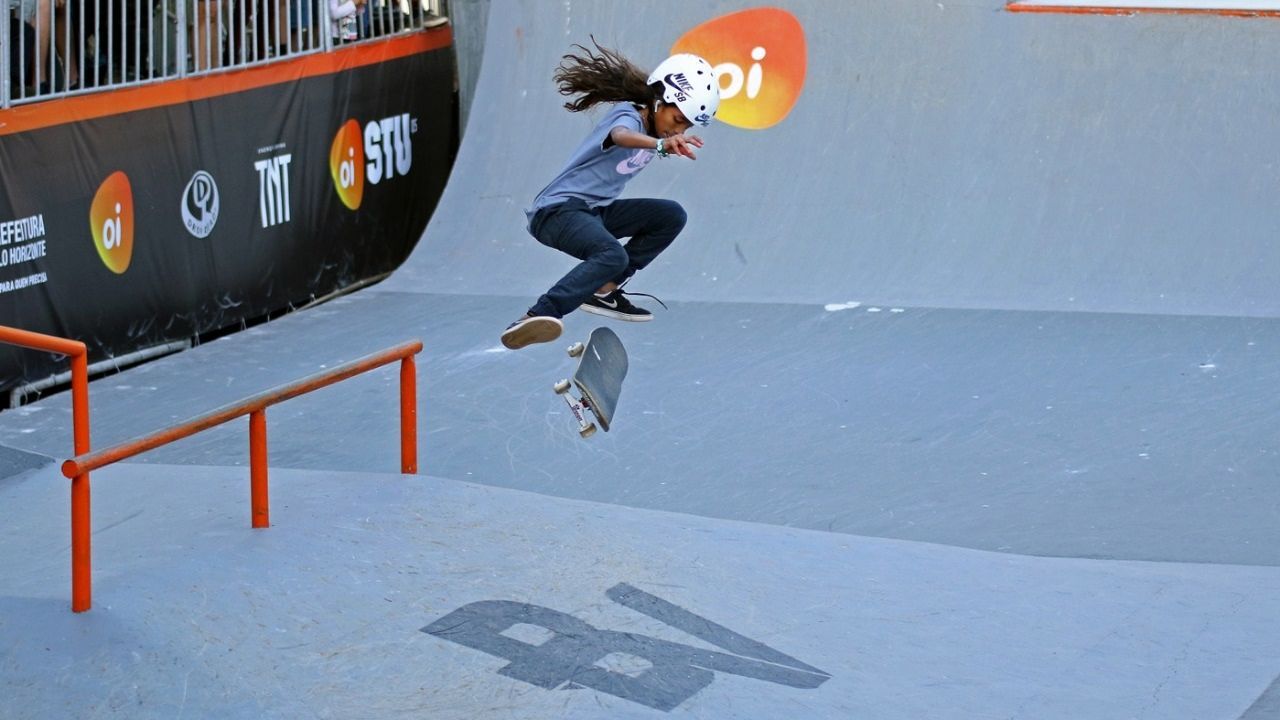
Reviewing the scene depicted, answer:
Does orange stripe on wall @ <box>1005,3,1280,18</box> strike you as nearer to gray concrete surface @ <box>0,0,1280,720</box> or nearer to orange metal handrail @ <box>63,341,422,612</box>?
gray concrete surface @ <box>0,0,1280,720</box>

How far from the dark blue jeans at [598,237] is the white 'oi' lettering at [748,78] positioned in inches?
222

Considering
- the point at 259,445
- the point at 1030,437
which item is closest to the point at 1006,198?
the point at 1030,437

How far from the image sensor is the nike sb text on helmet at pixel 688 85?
6.20m

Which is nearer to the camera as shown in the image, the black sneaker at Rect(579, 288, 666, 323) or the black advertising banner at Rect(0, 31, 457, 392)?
the black sneaker at Rect(579, 288, 666, 323)

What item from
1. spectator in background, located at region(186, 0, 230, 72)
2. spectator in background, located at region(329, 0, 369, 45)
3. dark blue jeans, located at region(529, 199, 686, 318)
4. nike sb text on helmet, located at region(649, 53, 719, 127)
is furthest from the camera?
spectator in background, located at region(329, 0, 369, 45)

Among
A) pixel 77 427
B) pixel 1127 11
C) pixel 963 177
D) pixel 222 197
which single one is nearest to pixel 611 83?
pixel 77 427

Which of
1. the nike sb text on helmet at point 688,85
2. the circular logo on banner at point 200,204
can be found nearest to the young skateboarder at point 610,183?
the nike sb text on helmet at point 688,85

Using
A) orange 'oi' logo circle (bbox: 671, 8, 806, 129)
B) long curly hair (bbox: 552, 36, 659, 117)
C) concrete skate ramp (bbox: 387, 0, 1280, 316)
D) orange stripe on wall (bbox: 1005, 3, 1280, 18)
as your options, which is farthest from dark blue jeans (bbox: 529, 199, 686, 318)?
orange stripe on wall (bbox: 1005, 3, 1280, 18)

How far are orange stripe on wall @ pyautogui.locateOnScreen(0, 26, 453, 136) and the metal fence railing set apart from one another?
61 mm

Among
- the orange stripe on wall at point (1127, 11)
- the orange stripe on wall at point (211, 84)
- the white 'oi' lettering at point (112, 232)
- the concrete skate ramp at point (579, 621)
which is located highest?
the orange stripe on wall at point (1127, 11)

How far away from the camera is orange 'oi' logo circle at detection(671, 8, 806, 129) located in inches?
477

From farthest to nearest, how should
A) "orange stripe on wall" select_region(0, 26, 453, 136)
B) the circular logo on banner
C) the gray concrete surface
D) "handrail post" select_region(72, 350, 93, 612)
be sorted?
the circular logo on banner, "orange stripe on wall" select_region(0, 26, 453, 136), "handrail post" select_region(72, 350, 93, 612), the gray concrete surface

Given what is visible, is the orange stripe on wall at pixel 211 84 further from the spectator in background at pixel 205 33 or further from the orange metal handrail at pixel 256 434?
the orange metal handrail at pixel 256 434

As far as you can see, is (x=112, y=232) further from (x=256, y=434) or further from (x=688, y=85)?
(x=688, y=85)
